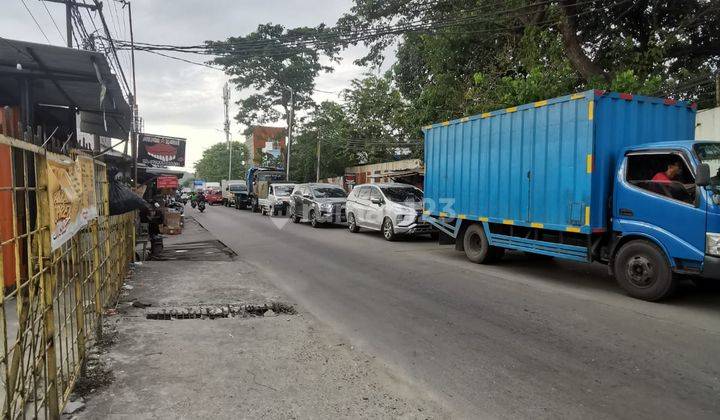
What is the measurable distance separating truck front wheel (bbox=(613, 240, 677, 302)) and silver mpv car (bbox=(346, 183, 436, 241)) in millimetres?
6594

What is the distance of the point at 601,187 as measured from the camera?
7145 mm

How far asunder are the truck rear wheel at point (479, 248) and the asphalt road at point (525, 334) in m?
0.26

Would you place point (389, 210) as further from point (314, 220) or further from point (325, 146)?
point (325, 146)

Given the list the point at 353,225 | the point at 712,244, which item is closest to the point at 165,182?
the point at 353,225

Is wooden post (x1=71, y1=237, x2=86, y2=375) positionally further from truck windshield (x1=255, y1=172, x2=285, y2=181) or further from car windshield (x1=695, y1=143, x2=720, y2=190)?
truck windshield (x1=255, y1=172, x2=285, y2=181)

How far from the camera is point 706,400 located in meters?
3.52

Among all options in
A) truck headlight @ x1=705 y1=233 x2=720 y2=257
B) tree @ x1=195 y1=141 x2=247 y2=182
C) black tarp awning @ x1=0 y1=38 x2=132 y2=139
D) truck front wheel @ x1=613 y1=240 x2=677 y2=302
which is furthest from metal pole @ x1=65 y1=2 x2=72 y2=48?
tree @ x1=195 y1=141 x2=247 y2=182

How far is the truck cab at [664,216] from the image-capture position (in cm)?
582

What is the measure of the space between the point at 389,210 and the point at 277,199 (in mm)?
12274

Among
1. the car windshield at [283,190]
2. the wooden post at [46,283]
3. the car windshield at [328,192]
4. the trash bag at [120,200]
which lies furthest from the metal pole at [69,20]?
the car windshield at [283,190]

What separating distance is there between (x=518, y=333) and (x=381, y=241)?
8.62 metres

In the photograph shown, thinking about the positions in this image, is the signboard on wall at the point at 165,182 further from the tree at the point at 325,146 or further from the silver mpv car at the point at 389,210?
the tree at the point at 325,146

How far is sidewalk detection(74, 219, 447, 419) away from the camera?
11.1 ft

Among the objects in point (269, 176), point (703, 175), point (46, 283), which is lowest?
point (46, 283)
